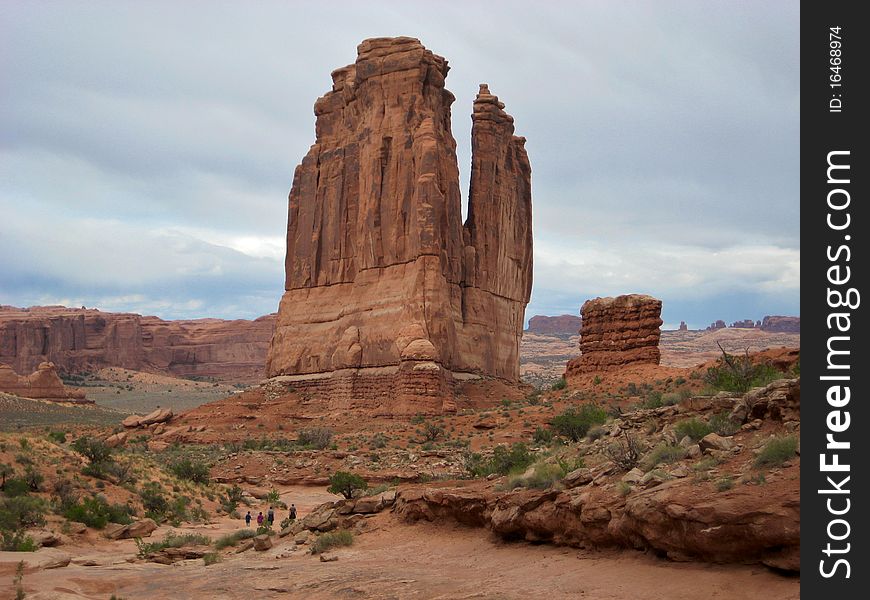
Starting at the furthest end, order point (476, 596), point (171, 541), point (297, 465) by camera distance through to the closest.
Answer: point (297, 465), point (171, 541), point (476, 596)

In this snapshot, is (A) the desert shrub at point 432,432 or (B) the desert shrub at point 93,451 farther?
(A) the desert shrub at point 432,432

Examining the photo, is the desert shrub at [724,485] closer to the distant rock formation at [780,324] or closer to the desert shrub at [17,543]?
the desert shrub at [17,543]

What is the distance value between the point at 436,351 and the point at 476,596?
35.1m

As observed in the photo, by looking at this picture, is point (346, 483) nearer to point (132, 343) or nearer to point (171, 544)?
point (171, 544)

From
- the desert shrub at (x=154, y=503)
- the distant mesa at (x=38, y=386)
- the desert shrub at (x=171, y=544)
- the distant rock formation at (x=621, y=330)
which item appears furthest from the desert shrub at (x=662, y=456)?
the distant mesa at (x=38, y=386)

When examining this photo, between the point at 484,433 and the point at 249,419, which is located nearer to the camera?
the point at 484,433

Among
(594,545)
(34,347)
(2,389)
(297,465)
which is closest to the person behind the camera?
(594,545)

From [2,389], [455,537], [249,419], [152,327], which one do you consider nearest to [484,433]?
[249,419]

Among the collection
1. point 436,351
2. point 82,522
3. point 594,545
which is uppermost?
point 436,351

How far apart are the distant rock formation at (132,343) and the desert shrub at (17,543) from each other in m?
107

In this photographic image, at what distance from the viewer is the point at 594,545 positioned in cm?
1089

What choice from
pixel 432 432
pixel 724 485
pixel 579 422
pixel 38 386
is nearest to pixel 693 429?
pixel 724 485

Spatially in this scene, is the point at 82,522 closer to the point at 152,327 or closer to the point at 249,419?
the point at 249,419

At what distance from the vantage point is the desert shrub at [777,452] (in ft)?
32.1
